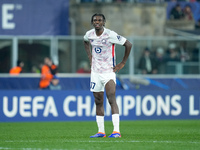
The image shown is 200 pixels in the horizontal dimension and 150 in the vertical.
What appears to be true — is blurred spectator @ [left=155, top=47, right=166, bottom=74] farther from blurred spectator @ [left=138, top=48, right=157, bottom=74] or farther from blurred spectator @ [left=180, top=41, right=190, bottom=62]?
blurred spectator @ [left=180, top=41, right=190, bottom=62]

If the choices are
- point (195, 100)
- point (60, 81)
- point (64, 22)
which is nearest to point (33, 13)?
point (64, 22)

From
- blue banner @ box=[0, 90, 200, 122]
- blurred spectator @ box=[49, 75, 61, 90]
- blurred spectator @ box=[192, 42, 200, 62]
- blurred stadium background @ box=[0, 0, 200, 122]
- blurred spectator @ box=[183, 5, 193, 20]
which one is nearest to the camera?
blue banner @ box=[0, 90, 200, 122]

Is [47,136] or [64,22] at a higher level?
[64,22]

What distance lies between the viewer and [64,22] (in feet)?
78.8

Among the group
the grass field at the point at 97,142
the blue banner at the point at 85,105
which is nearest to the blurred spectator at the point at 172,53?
the blue banner at the point at 85,105

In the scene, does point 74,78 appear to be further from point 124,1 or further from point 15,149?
point 15,149

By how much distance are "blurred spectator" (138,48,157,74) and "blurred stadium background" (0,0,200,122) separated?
0.11 metres

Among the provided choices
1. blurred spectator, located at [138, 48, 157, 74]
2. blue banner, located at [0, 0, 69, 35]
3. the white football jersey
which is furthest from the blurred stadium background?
the white football jersey

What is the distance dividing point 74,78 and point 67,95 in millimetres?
2462

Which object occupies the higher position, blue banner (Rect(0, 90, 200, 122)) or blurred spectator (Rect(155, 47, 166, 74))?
blurred spectator (Rect(155, 47, 166, 74))

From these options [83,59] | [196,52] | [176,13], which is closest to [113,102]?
[83,59]

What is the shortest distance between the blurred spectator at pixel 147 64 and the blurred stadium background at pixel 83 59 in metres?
0.11

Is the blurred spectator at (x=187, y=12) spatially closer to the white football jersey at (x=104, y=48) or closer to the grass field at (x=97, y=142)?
the grass field at (x=97, y=142)

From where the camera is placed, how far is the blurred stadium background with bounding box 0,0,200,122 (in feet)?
65.4
